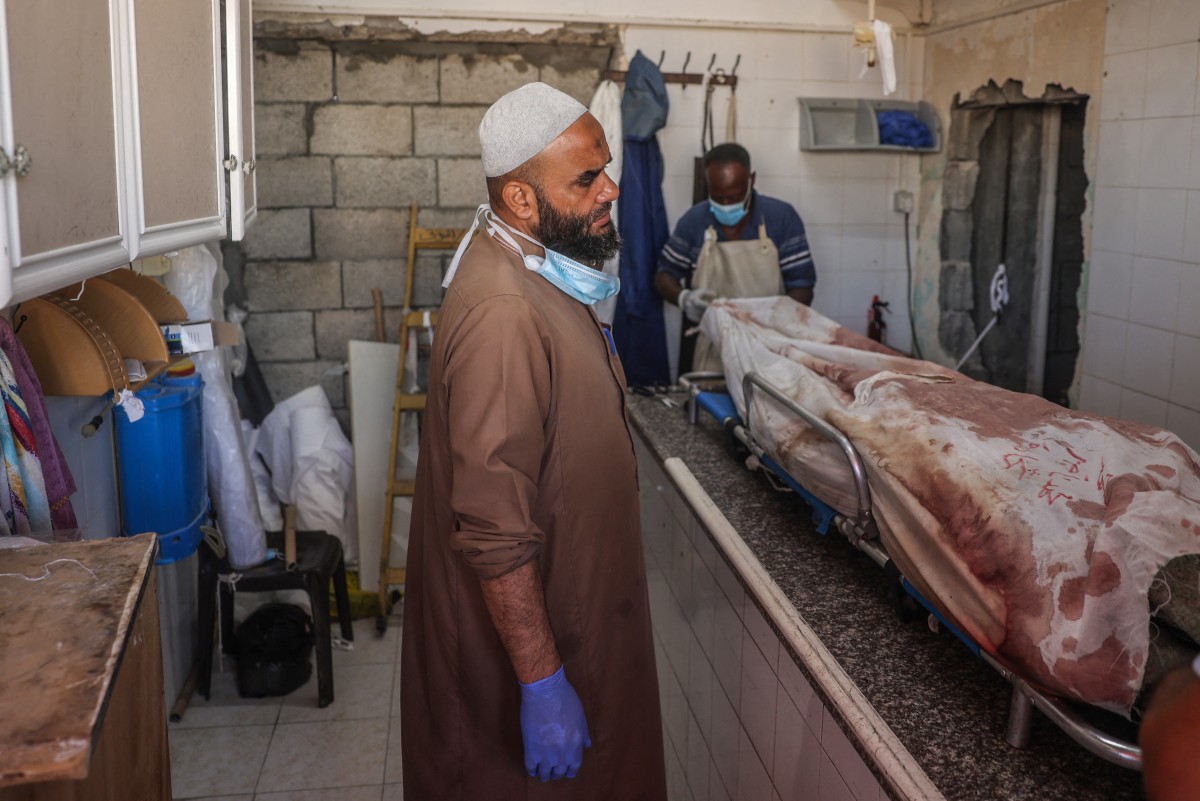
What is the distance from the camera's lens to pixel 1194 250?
11.0 ft

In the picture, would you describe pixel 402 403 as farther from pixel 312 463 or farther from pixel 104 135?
pixel 104 135

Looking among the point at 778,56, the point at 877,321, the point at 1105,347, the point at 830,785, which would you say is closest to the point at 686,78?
the point at 778,56

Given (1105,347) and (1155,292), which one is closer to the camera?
(1155,292)

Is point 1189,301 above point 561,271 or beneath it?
beneath

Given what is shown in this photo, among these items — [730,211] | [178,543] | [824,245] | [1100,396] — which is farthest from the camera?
[824,245]

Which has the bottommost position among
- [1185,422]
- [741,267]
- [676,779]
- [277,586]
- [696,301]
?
[676,779]

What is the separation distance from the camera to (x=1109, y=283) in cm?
376

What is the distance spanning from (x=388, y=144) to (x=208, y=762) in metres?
2.64

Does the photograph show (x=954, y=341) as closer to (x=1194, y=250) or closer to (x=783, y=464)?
(x=1194, y=250)

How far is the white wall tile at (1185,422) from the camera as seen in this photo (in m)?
3.35

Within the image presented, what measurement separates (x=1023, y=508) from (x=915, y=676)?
0.36 m

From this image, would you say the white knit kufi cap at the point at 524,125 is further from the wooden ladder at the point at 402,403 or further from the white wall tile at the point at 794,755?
the wooden ladder at the point at 402,403

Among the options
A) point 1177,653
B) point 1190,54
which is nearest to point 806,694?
point 1177,653

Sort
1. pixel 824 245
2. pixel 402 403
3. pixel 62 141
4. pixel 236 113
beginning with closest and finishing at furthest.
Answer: pixel 62 141 < pixel 236 113 < pixel 402 403 < pixel 824 245
